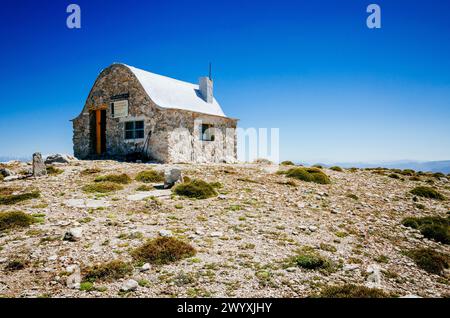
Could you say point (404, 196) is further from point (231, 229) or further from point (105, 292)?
point (105, 292)

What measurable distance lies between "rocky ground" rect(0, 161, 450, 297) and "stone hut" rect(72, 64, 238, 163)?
9.60 meters

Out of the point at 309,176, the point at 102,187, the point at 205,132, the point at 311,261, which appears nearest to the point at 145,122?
the point at 205,132

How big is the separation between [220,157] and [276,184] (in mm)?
13200

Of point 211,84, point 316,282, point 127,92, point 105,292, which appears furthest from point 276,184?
point 211,84

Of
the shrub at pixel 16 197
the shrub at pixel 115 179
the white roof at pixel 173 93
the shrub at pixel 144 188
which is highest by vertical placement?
the white roof at pixel 173 93

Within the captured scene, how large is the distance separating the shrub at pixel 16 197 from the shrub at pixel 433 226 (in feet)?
48.4

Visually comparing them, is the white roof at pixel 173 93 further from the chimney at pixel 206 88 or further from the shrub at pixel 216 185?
the shrub at pixel 216 185

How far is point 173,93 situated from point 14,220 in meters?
19.8

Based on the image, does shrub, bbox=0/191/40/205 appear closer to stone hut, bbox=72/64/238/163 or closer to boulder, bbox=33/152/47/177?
boulder, bbox=33/152/47/177

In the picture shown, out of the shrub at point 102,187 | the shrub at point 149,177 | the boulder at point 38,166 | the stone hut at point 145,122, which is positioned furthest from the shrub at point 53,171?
the stone hut at point 145,122

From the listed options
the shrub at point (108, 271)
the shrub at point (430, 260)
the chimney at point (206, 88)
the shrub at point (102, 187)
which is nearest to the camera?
the shrub at point (108, 271)

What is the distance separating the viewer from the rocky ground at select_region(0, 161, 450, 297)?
635 cm

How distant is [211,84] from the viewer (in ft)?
108

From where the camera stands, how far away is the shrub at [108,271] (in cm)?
655
